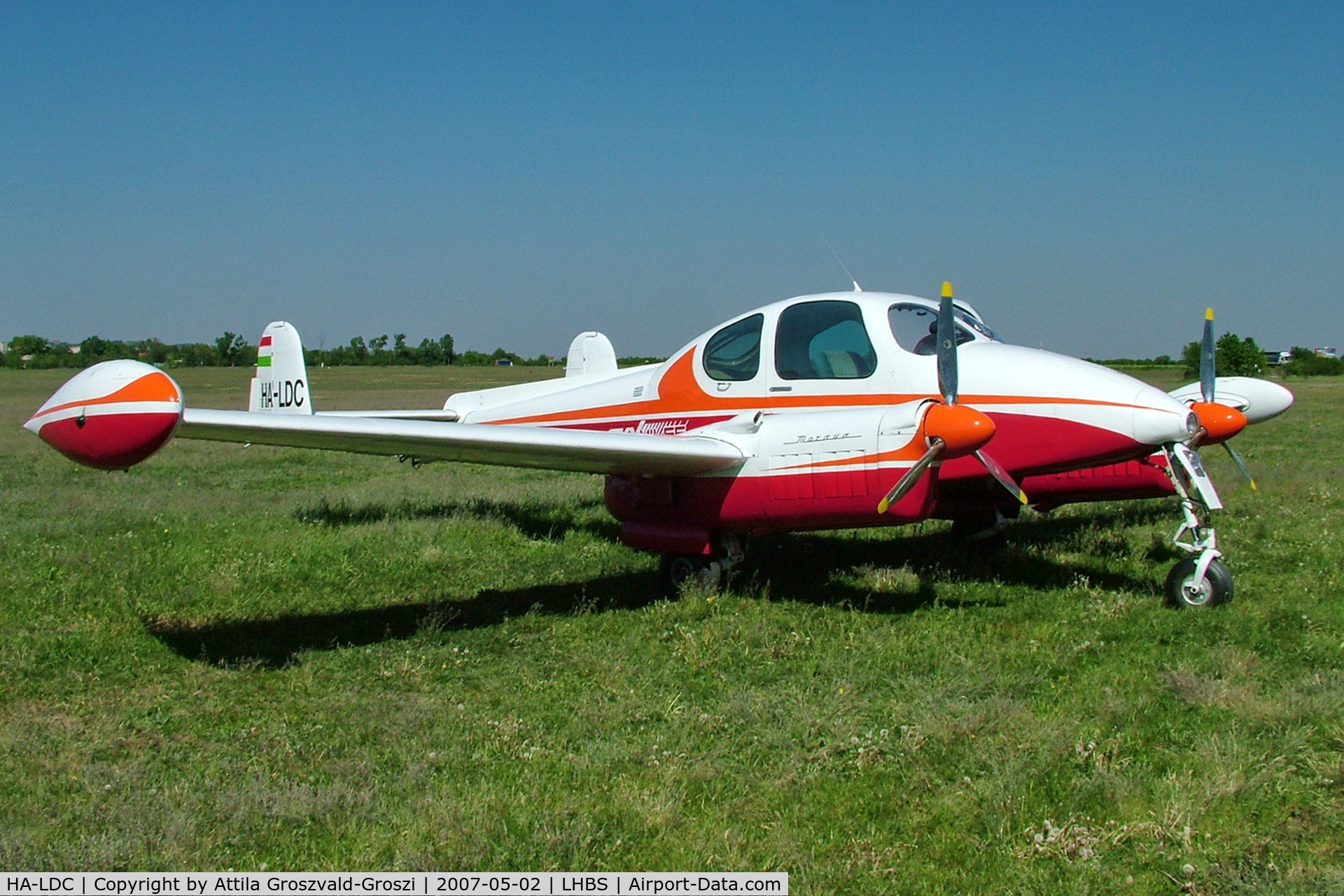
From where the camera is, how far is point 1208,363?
25.3 ft

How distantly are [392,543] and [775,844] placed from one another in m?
6.63

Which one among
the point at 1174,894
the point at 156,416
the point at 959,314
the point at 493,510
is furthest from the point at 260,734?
the point at 493,510

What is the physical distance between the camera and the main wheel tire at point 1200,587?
6.70 m

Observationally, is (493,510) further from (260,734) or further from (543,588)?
(260,734)

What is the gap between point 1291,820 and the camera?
12.4 ft

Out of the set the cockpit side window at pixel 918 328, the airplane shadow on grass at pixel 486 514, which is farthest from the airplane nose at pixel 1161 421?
the airplane shadow on grass at pixel 486 514

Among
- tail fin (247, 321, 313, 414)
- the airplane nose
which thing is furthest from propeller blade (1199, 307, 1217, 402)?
tail fin (247, 321, 313, 414)

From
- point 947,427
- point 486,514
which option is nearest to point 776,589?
point 947,427

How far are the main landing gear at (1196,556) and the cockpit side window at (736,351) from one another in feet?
10.7

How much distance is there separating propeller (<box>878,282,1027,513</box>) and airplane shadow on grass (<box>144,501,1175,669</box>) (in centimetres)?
Answer: 129

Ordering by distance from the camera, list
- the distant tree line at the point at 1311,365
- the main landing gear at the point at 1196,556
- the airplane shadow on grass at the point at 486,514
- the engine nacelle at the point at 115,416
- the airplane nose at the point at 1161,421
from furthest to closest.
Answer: the distant tree line at the point at 1311,365, the airplane shadow on grass at the point at 486,514, the main landing gear at the point at 1196,556, the airplane nose at the point at 1161,421, the engine nacelle at the point at 115,416

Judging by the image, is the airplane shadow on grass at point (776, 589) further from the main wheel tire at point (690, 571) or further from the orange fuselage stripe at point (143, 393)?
the orange fuselage stripe at point (143, 393)

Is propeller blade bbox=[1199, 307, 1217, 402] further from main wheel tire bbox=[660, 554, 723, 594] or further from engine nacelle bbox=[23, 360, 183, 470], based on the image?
engine nacelle bbox=[23, 360, 183, 470]

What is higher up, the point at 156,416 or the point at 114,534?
the point at 156,416
